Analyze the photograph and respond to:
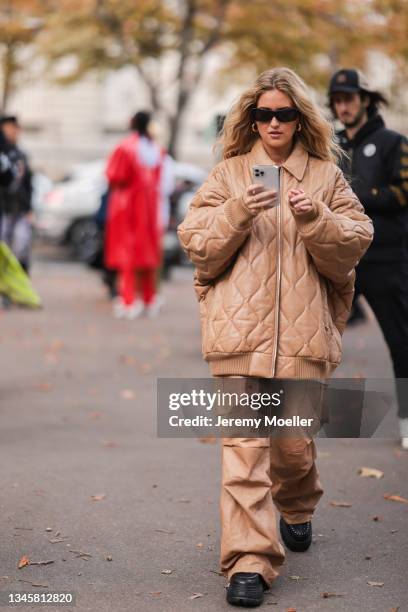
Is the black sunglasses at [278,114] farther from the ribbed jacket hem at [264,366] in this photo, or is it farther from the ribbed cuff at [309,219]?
the ribbed jacket hem at [264,366]

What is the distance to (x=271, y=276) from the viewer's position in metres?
4.61

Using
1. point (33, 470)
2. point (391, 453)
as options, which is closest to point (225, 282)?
point (33, 470)

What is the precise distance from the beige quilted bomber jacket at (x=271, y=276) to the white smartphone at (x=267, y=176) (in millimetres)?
130

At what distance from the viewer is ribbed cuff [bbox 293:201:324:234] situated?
4.45 m

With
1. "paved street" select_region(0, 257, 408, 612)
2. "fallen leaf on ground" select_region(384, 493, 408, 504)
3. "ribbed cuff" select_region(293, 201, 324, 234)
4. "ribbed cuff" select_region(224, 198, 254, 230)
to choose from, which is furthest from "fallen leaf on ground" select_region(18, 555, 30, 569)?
"fallen leaf on ground" select_region(384, 493, 408, 504)

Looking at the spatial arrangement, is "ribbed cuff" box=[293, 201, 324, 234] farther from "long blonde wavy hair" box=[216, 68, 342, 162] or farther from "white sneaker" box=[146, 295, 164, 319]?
"white sneaker" box=[146, 295, 164, 319]

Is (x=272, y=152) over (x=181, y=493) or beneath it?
over

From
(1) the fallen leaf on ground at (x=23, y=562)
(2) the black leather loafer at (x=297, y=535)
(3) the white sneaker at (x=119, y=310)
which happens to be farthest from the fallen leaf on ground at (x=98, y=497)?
(3) the white sneaker at (x=119, y=310)

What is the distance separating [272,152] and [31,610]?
1.93m

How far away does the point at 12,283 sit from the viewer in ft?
25.7

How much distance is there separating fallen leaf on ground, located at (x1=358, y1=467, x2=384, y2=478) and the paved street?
1.9 inches

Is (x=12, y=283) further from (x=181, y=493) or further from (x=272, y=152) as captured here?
(x=272, y=152)

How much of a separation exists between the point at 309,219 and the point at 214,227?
14.2 inches

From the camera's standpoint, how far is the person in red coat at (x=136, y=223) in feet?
45.2
